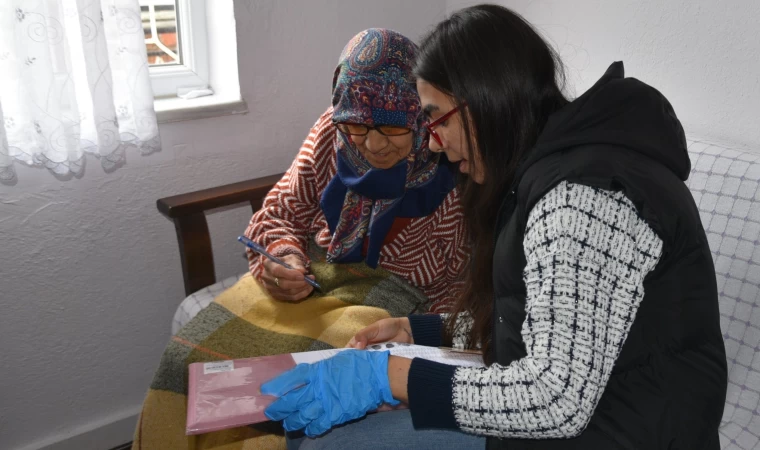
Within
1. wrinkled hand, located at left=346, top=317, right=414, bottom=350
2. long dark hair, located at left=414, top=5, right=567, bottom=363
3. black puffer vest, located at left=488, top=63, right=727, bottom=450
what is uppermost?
long dark hair, located at left=414, top=5, right=567, bottom=363

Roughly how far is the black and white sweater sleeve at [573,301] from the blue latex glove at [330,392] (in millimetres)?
200

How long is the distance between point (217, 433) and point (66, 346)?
2.48ft

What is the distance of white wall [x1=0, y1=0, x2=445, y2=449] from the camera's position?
174cm

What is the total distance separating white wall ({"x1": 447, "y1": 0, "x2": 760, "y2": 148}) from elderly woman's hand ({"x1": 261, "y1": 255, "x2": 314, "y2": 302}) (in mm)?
929

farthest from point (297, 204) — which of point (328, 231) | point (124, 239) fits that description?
point (124, 239)

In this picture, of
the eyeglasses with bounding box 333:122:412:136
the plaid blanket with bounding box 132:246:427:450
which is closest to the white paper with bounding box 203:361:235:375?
the plaid blanket with bounding box 132:246:427:450

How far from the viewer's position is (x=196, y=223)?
5.69 feet

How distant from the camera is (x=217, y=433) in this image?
1.33 meters

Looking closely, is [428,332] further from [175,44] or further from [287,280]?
[175,44]

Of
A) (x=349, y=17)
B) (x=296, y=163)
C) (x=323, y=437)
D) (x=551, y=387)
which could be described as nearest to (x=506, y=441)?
(x=551, y=387)

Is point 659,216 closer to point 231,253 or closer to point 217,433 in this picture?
point 217,433

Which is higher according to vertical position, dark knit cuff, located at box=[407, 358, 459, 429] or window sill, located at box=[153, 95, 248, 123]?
window sill, located at box=[153, 95, 248, 123]

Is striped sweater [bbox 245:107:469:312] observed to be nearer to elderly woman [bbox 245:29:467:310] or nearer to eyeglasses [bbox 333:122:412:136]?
elderly woman [bbox 245:29:467:310]

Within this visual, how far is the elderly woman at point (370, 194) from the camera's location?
4.93 ft
